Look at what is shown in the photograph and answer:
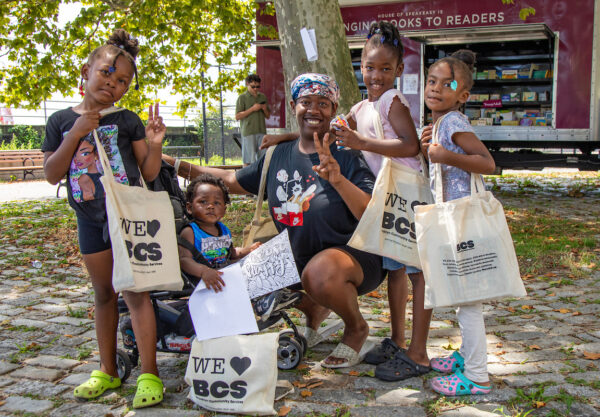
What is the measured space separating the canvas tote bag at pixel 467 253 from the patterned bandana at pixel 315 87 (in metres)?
0.91

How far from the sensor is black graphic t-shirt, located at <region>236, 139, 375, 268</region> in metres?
3.33

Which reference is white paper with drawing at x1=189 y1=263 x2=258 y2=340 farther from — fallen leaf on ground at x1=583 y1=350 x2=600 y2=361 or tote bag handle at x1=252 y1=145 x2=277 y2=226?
fallen leaf on ground at x1=583 y1=350 x2=600 y2=361

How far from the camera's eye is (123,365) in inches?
125

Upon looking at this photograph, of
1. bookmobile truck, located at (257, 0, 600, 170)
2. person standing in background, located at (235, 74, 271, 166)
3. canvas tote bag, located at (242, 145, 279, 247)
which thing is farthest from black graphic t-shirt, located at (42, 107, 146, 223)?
person standing in background, located at (235, 74, 271, 166)

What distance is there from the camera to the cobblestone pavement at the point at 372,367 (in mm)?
2848

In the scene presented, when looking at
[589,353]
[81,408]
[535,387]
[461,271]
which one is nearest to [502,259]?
[461,271]

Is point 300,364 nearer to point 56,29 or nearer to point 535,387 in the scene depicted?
point 535,387

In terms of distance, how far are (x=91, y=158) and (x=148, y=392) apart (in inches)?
47.5

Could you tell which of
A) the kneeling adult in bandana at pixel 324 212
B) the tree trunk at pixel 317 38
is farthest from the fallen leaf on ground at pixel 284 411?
the tree trunk at pixel 317 38

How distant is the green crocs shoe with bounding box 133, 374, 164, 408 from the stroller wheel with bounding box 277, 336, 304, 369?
30.1 inches

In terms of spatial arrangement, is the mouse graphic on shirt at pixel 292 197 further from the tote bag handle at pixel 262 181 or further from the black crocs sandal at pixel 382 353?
the black crocs sandal at pixel 382 353

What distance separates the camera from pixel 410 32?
10430 mm

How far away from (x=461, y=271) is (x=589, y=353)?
1330 mm

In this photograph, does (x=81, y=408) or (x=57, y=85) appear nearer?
(x=81, y=408)
